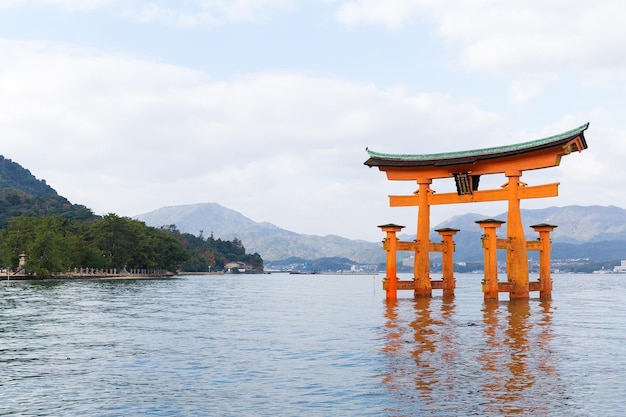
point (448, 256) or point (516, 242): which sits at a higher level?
point (516, 242)

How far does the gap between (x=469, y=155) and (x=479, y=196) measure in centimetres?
304

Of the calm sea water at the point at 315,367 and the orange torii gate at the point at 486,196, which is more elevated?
the orange torii gate at the point at 486,196

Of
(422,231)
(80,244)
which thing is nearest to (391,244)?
(422,231)

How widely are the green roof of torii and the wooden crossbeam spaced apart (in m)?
2.33

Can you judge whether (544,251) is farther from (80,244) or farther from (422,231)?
(80,244)

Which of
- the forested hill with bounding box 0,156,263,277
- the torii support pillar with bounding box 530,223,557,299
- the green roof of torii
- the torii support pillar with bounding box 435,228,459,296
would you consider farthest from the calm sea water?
the forested hill with bounding box 0,156,263,277

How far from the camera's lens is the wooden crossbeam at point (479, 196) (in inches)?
1496

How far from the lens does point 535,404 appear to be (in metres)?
12.4

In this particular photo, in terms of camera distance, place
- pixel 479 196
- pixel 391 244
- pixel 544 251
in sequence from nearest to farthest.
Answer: pixel 479 196 < pixel 391 244 < pixel 544 251

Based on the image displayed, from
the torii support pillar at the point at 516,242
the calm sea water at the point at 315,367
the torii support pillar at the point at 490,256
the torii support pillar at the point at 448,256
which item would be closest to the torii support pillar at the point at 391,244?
the torii support pillar at the point at 448,256

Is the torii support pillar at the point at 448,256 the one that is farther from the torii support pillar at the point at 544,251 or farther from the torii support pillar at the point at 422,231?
the torii support pillar at the point at 544,251

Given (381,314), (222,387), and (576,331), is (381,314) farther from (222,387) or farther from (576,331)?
(222,387)

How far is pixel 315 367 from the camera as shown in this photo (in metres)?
16.9

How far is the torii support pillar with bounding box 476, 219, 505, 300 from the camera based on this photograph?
38562 mm
